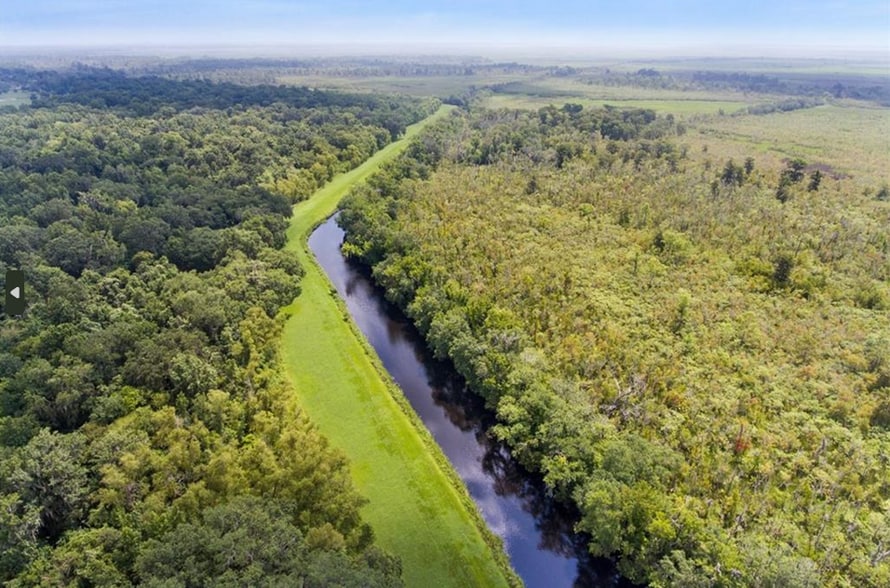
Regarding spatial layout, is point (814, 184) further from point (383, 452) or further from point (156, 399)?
point (156, 399)

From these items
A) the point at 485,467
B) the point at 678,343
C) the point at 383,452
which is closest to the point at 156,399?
the point at 383,452

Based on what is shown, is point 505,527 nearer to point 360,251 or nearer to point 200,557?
point 200,557

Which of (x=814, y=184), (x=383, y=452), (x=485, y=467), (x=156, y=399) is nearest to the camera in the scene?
(x=156, y=399)

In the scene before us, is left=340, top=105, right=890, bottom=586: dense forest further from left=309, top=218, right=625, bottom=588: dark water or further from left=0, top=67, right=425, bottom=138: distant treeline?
left=0, top=67, right=425, bottom=138: distant treeline

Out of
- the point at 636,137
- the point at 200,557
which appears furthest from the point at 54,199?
the point at 636,137

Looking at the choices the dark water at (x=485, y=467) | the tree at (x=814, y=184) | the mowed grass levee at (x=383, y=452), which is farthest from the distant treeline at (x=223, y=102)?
the mowed grass levee at (x=383, y=452)

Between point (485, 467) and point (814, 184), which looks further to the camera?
point (814, 184)

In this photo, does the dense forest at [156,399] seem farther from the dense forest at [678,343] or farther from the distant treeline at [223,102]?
the distant treeline at [223,102]
